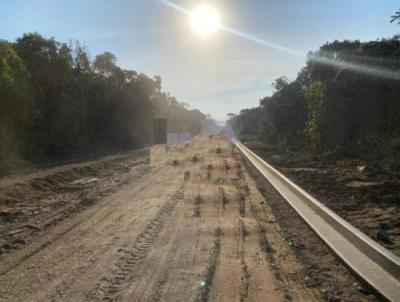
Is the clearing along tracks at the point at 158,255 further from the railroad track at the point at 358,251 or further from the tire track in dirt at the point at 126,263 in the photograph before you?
the railroad track at the point at 358,251

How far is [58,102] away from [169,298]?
114 feet

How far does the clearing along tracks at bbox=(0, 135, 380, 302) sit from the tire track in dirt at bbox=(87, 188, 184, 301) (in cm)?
1

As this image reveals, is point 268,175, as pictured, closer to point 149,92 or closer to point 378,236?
point 378,236

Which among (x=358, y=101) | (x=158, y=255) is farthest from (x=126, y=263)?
(x=358, y=101)

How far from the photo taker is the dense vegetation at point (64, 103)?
28125mm

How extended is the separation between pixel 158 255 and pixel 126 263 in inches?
24.7

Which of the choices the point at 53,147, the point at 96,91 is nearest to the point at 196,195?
the point at 53,147

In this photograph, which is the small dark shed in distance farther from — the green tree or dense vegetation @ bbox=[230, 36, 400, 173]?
the green tree

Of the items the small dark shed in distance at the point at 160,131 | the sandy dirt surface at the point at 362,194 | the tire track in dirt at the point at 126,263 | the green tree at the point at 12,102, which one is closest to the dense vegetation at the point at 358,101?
the sandy dirt surface at the point at 362,194

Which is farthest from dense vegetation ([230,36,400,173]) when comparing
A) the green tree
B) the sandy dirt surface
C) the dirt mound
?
the green tree

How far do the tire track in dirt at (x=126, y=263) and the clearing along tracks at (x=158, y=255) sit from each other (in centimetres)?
1

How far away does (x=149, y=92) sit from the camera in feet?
196

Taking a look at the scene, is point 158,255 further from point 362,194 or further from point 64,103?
point 64,103

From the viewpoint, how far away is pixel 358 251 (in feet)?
26.9
